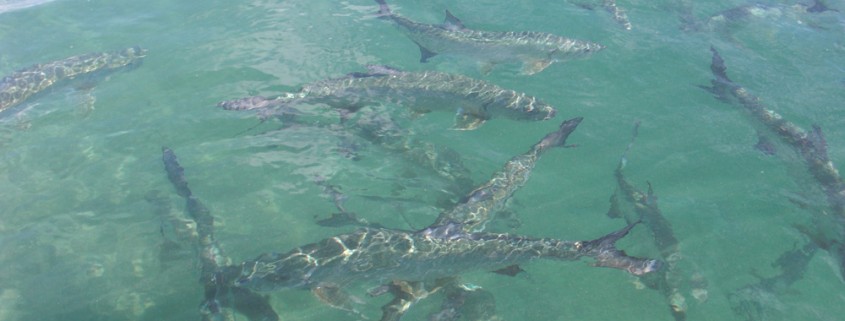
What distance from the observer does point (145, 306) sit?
20.6 feet

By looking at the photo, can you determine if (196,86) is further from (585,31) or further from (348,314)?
(585,31)

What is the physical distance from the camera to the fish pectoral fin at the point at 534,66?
1053cm

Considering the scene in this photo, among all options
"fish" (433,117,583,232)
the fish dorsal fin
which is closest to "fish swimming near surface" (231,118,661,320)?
"fish" (433,117,583,232)

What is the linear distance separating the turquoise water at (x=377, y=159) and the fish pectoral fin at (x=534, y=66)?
7.1 inches

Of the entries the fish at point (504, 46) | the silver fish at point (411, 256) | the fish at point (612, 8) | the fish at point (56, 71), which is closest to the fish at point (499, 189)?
the silver fish at point (411, 256)

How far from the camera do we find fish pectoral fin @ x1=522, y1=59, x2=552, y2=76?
1053 cm

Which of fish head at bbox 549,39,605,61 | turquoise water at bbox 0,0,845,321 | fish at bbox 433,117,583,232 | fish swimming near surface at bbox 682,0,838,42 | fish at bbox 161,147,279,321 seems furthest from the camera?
fish swimming near surface at bbox 682,0,838,42

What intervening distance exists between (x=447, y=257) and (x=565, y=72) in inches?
222

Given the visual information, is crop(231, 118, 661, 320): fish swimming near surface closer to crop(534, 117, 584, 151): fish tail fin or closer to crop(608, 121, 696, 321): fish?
crop(608, 121, 696, 321): fish

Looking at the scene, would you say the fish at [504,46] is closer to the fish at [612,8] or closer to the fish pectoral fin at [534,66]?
the fish pectoral fin at [534,66]

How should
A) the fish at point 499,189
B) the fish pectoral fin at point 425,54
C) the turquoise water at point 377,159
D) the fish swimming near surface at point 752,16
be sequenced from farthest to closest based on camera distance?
1. the fish swimming near surface at point 752,16
2. the fish pectoral fin at point 425,54
3. the fish at point 499,189
4. the turquoise water at point 377,159

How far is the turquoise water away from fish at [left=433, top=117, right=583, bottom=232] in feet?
0.73

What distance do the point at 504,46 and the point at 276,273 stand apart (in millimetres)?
6413

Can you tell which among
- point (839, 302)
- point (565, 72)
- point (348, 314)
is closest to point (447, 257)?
point (348, 314)
